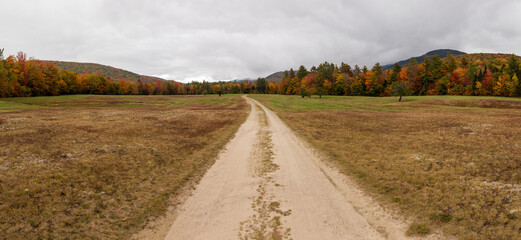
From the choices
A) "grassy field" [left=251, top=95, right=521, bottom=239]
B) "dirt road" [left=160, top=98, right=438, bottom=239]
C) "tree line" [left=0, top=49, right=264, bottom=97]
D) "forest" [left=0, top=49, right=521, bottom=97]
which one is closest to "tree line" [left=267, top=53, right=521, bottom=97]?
"forest" [left=0, top=49, right=521, bottom=97]

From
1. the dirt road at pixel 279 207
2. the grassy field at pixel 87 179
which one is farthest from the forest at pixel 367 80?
the dirt road at pixel 279 207

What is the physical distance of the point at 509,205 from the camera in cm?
681

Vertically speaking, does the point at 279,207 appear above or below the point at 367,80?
below

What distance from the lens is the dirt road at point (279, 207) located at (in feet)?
20.0

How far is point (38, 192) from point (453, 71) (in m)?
121

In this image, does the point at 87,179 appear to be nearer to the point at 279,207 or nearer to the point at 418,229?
the point at 279,207

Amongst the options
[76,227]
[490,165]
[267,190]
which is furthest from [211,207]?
[490,165]

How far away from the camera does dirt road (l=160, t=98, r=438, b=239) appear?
610 centimetres

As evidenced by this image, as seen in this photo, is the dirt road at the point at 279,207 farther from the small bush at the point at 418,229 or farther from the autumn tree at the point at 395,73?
the autumn tree at the point at 395,73

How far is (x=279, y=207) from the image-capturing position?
7.44m

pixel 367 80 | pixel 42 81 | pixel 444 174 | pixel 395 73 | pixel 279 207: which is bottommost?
pixel 279 207

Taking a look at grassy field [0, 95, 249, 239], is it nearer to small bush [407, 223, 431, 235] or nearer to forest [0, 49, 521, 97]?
small bush [407, 223, 431, 235]

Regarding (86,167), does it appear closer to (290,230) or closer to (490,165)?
(290,230)

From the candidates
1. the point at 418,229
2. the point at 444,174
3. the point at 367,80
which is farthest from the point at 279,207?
the point at 367,80
